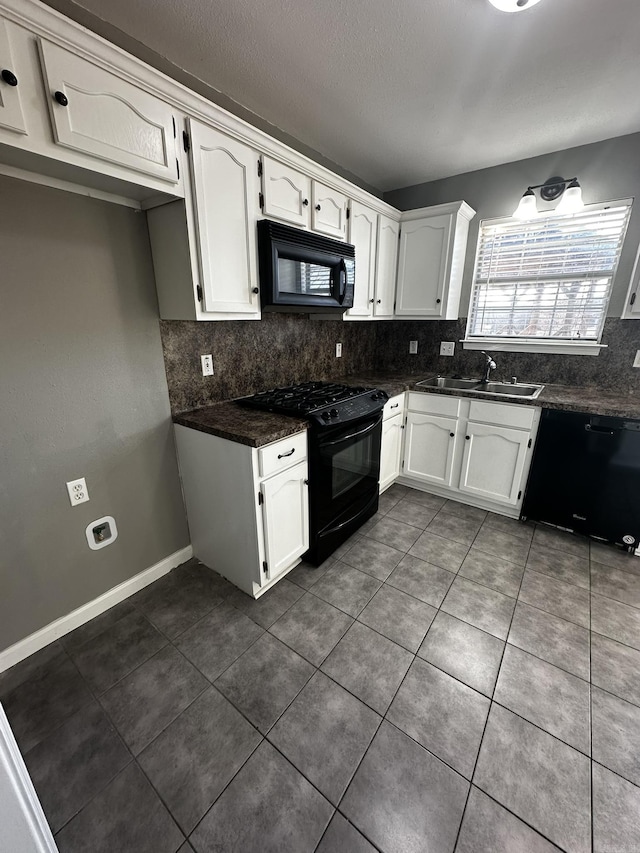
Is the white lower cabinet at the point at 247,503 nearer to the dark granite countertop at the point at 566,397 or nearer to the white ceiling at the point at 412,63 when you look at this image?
the dark granite countertop at the point at 566,397

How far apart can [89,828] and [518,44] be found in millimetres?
3180

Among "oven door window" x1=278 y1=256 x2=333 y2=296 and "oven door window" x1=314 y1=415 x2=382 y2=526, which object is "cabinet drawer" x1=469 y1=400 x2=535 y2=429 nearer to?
"oven door window" x1=314 y1=415 x2=382 y2=526

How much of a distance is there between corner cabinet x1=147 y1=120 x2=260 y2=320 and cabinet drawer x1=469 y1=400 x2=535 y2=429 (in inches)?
69.0

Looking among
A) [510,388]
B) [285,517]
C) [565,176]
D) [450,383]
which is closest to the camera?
[285,517]

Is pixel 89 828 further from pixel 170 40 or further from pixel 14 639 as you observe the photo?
pixel 170 40

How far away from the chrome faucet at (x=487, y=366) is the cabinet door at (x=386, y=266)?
86 centimetres

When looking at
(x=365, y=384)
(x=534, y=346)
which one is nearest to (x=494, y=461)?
(x=534, y=346)

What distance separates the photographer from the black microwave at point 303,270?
1.81 meters

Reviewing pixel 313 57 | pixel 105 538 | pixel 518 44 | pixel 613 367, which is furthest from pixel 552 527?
pixel 313 57

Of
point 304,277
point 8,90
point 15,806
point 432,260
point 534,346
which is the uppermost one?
point 8,90

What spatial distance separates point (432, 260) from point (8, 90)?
2.55m

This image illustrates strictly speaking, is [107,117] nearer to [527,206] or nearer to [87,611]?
[87,611]

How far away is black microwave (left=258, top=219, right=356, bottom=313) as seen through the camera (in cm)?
A: 181

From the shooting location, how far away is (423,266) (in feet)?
9.36
